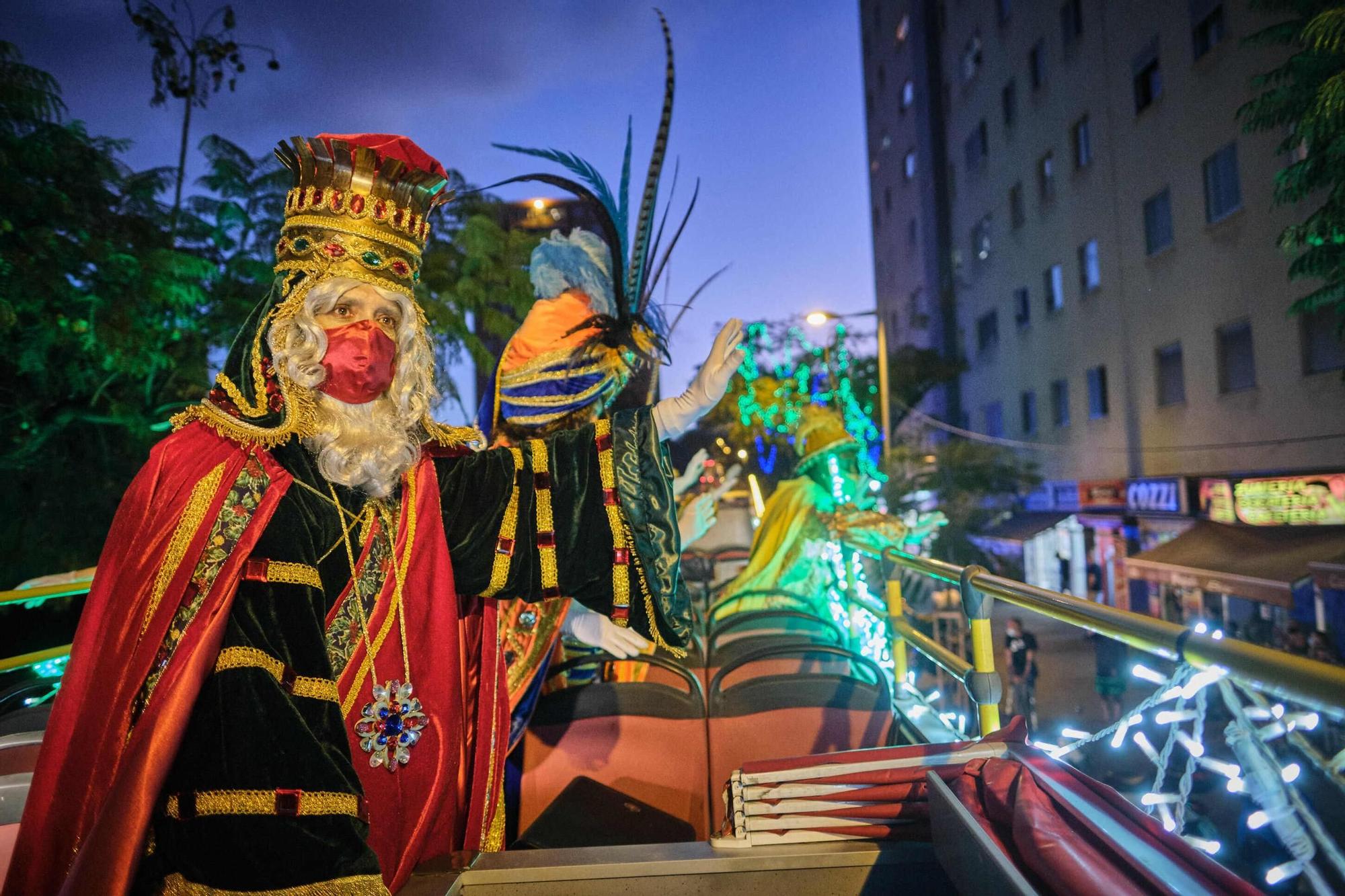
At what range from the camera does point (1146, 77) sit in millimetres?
13688

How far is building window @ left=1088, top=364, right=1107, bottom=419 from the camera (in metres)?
16.0

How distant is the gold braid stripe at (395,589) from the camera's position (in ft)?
6.95

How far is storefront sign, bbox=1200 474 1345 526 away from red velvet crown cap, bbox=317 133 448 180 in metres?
10.8

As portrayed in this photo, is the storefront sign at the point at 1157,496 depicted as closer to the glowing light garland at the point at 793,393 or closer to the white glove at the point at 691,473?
the glowing light garland at the point at 793,393

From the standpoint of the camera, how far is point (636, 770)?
112 inches

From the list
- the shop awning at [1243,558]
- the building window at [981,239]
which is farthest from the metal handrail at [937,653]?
the building window at [981,239]

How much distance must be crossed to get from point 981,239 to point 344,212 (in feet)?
74.9

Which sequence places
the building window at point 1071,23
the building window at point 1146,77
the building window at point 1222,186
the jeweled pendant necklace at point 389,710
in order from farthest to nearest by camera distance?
the building window at point 1071,23
the building window at point 1146,77
the building window at point 1222,186
the jeweled pendant necklace at point 389,710

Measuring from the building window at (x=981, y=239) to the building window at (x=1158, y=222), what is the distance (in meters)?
8.15

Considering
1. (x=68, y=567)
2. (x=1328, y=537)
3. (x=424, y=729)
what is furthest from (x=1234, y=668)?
(x=68, y=567)

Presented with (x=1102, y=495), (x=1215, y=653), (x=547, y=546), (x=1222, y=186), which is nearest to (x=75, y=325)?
(x=547, y=546)

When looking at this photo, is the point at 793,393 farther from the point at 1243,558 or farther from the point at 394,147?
the point at 394,147

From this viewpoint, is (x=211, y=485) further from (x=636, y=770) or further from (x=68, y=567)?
(x=68, y=567)

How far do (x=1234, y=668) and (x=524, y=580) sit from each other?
1666 millimetres
